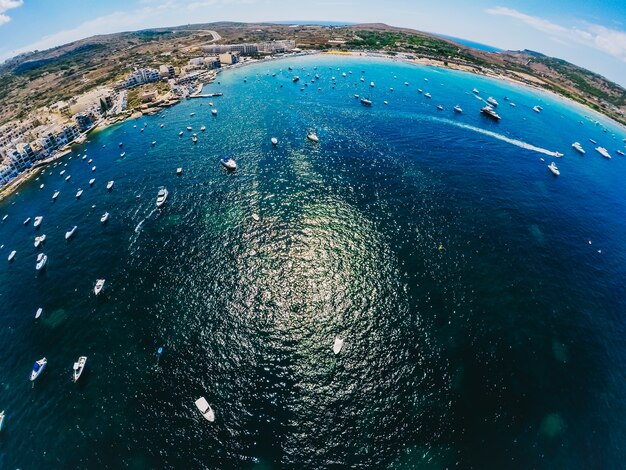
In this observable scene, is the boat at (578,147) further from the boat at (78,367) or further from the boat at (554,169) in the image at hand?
the boat at (78,367)

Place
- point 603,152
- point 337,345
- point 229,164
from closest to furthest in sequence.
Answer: point 337,345 < point 229,164 < point 603,152

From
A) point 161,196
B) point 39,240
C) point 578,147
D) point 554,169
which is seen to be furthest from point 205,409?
point 578,147

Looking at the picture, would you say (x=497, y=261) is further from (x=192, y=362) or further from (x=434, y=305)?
(x=192, y=362)

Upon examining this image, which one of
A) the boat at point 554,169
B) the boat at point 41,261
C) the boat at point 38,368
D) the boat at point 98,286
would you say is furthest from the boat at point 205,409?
the boat at point 554,169

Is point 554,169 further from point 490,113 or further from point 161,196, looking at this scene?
point 161,196

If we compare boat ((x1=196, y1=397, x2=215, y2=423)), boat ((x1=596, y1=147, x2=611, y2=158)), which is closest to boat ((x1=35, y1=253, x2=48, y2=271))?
boat ((x1=196, y1=397, x2=215, y2=423))
